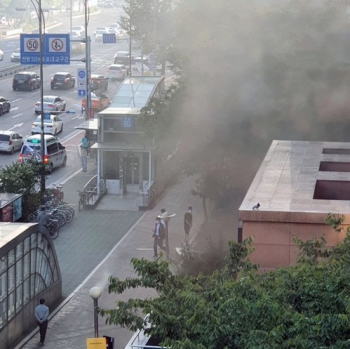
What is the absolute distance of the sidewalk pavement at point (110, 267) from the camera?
17.4m

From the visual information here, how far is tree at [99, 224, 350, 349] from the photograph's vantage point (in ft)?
28.8

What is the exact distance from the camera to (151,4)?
182 feet

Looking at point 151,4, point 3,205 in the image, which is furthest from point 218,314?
point 151,4

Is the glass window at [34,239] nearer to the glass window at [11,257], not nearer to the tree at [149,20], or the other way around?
the glass window at [11,257]

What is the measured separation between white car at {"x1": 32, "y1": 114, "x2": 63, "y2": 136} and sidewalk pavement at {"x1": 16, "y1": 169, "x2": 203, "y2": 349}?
22.6 ft

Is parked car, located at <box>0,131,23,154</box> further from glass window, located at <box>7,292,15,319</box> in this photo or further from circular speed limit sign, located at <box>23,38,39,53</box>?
glass window, located at <box>7,292,15,319</box>

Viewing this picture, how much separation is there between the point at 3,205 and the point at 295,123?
825 centimetres

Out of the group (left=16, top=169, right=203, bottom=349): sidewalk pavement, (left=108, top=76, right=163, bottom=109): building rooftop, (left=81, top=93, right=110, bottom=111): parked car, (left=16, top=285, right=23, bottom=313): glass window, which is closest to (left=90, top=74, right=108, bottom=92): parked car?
(left=81, top=93, right=110, bottom=111): parked car

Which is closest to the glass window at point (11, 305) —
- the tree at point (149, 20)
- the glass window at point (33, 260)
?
the glass window at point (33, 260)

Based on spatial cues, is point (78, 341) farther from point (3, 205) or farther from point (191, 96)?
point (191, 96)

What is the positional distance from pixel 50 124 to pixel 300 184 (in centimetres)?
2539

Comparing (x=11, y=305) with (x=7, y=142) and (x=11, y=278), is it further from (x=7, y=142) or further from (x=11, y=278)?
(x=7, y=142)

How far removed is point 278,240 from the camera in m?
14.2

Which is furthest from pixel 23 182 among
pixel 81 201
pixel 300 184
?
pixel 300 184
